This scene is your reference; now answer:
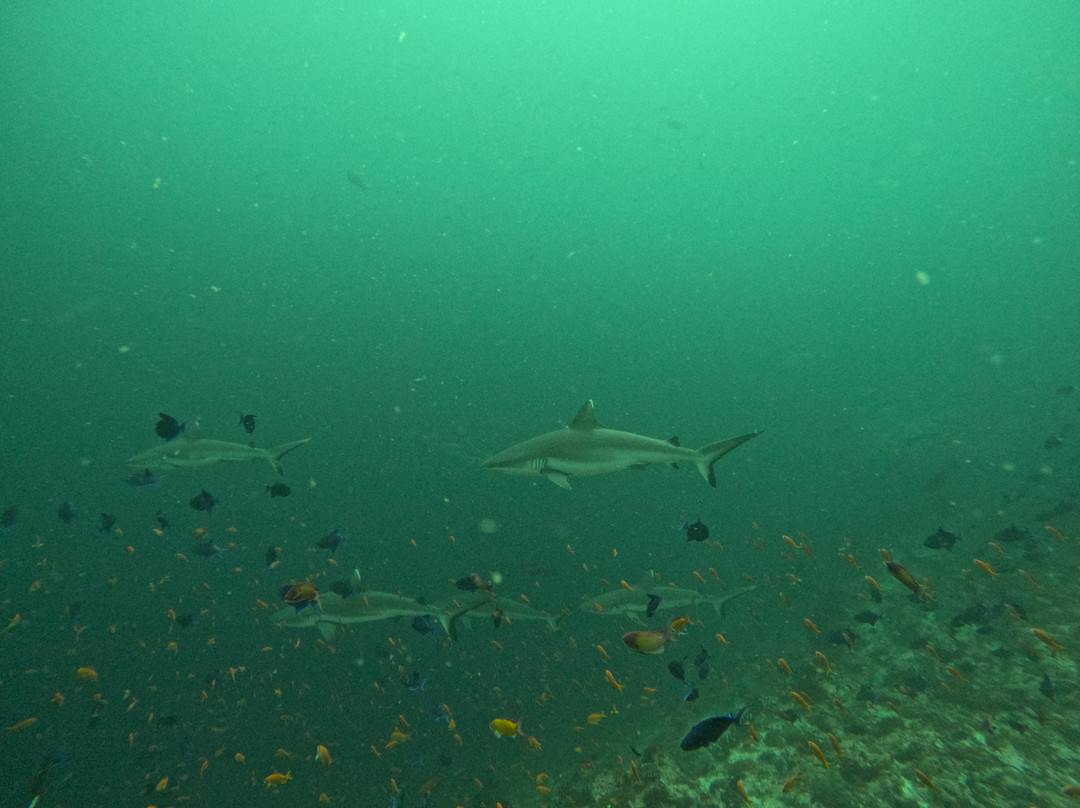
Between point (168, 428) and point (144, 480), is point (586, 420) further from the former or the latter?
point (144, 480)

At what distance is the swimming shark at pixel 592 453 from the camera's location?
20.6ft

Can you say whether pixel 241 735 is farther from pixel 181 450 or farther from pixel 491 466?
pixel 491 466

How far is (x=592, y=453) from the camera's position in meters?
6.63

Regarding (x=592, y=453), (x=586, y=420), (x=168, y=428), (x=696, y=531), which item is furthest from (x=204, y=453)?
(x=696, y=531)

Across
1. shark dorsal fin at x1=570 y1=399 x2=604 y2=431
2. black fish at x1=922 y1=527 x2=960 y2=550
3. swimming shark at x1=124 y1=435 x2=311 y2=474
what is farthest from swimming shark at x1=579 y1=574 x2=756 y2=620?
swimming shark at x1=124 y1=435 x2=311 y2=474

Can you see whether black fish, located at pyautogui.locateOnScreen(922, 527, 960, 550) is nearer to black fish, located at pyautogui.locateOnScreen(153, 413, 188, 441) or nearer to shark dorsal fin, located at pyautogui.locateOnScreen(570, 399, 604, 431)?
shark dorsal fin, located at pyautogui.locateOnScreen(570, 399, 604, 431)

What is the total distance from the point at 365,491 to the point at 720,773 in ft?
63.0

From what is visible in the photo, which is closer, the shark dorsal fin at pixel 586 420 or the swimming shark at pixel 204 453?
the shark dorsal fin at pixel 586 420

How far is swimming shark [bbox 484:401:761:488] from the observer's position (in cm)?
627

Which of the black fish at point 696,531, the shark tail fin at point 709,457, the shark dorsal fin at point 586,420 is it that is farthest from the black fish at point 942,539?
the shark dorsal fin at point 586,420

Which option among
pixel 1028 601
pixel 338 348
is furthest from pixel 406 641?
pixel 338 348

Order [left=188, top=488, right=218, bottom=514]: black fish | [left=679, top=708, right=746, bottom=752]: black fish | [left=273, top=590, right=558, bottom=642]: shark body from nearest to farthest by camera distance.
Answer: [left=679, top=708, right=746, bottom=752]: black fish, [left=188, top=488, right=218, bottom=514]: black fish, [left=273, top=590, right=558, bottom=642]: shark body

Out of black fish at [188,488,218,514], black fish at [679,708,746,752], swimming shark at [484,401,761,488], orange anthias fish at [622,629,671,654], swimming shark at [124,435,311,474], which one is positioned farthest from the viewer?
swimming shark at [124,435,311,474]

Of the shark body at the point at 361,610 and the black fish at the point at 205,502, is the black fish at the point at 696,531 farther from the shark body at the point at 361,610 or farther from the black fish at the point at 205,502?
the black fish at the point at 205,502
